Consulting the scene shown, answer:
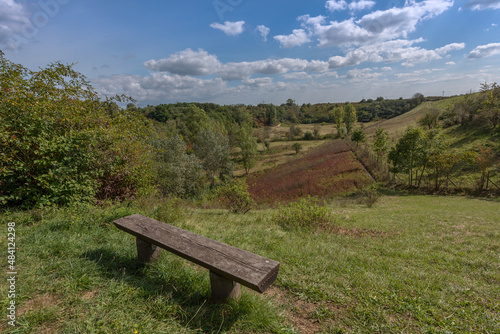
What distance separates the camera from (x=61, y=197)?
5145mm

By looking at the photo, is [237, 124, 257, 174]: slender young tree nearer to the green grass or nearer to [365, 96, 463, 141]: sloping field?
[365, 96, 463, 141]: sloping field

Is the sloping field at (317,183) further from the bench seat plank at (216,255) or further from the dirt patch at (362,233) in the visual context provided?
the bench seat plank at (216,255)

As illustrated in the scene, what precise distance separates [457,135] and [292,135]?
42.2 metres

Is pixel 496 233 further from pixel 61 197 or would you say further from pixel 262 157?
pixel 262 157

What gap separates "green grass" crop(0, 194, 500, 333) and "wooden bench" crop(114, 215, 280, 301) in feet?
0.66

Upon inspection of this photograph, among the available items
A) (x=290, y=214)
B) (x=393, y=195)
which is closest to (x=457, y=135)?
(x=393, y=195)

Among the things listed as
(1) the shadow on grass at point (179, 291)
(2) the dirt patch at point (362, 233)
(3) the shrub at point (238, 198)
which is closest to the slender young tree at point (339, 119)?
(3) the shrub at point (238, 198)

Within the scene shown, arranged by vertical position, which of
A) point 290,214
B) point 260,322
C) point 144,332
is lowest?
point 290,214

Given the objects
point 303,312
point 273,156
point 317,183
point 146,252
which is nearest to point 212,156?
point 317,183

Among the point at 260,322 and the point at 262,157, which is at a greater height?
the point at 260,322

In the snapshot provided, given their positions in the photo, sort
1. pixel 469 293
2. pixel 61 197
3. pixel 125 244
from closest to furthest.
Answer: pixel 469 293 < pixel 125 244 < pixel 61 197

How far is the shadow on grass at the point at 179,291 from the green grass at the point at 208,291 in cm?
1

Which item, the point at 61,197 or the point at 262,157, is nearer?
the point at 61,197

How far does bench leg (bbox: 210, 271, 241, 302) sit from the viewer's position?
2.43 meters
